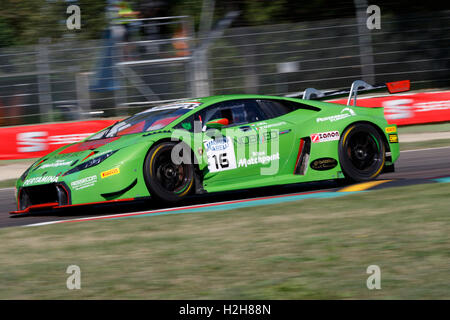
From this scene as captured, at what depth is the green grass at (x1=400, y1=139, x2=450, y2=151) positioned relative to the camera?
39.0 feet

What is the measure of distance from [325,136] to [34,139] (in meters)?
7.56

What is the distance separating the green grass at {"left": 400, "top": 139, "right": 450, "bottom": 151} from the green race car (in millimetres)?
3993

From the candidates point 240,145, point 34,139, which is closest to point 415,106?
A: point 34,139

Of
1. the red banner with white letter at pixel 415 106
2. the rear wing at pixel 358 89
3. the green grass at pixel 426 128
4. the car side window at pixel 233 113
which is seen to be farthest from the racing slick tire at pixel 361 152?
the red banner with white letter at pixel 415 106

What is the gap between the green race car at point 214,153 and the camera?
21.9 feet

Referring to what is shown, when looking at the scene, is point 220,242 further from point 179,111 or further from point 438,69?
point 438,69

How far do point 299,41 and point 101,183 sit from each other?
948 centimetres

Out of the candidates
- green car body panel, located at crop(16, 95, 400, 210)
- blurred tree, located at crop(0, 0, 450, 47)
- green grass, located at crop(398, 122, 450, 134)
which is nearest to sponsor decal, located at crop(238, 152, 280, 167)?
green car body panel, located at crop(16, 95, 400, 210)

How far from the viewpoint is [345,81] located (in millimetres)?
15484

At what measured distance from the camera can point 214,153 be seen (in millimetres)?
7113

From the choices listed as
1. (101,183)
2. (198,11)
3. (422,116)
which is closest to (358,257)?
(101,183)

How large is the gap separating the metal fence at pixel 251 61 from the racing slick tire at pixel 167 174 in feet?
26.7

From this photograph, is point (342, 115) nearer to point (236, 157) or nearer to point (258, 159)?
point (258, 159)

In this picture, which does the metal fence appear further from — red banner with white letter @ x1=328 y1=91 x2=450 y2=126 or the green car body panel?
the green car body panel
